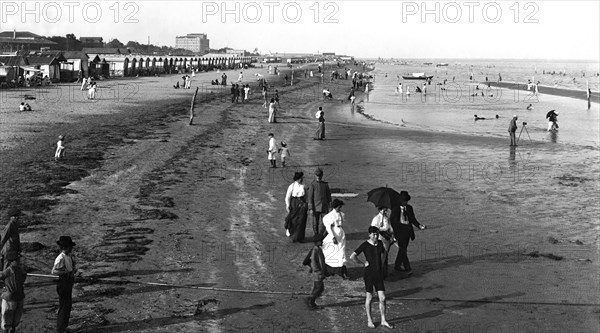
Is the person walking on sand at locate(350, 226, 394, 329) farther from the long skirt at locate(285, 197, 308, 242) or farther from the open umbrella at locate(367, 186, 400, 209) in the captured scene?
the long skirt at locate(285, 197, 308, 242)

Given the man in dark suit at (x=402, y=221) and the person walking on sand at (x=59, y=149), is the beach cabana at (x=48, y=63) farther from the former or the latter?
the man in dark suit at (x=402, y=221)

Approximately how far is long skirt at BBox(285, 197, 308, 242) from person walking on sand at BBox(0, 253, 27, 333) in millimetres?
6151

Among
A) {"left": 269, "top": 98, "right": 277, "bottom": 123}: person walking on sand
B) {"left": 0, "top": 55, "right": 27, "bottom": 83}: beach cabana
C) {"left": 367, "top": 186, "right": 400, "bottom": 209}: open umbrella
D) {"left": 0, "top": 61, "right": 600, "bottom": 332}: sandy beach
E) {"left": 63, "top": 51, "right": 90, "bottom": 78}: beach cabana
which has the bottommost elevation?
{"left": 0, "top": 61, "right": 600, "bottom": 332}: sandy beach

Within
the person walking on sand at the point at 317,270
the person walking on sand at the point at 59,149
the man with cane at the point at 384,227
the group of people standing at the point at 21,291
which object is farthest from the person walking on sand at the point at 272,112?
the group of people standing at the point at 21,291

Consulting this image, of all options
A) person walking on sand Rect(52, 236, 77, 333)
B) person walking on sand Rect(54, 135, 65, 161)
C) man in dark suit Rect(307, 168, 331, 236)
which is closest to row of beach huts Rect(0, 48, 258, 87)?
person walking on sand Rect(54, 135, 65, 161)

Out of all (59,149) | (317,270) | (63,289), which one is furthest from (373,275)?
(59,149)

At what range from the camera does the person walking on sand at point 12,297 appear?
26.4 feet

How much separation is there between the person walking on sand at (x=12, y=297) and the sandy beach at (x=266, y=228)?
1.69ft

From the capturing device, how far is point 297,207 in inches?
510

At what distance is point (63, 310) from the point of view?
8.17 m

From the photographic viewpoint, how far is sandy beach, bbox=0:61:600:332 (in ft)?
31.2

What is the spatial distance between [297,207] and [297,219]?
0.31m

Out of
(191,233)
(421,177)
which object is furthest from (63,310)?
(421,177)

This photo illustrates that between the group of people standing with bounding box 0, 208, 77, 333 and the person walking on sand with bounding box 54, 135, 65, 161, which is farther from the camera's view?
the person walking on sand with bounding box 54, 135, 65, 161
